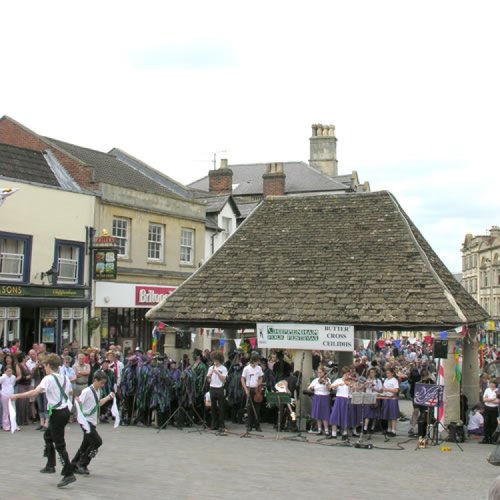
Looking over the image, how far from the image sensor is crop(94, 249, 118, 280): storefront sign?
2909 centimetres

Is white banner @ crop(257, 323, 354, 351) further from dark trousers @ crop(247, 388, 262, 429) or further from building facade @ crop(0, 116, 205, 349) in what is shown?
building facade @ crop(0, 116, 205, 349)

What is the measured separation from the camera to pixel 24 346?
2733 cm

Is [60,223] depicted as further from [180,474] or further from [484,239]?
[484,239]

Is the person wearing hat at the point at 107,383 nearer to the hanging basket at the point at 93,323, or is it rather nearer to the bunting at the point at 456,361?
the bunting at the point at 456,361

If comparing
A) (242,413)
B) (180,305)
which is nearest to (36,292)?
(180,305)

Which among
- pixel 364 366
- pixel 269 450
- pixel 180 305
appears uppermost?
pixel 180 305

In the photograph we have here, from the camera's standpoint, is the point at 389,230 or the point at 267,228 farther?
the point at 267,228

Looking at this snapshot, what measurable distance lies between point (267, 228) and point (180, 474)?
10.8m

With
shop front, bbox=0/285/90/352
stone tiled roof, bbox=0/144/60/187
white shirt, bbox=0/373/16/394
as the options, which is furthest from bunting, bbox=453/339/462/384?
stone tiled roof, bbox=0/144/60/187

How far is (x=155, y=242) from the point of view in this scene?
33094 millimetres

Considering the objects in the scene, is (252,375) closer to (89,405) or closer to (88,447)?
(88,447)

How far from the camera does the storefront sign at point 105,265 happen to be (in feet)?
95.5

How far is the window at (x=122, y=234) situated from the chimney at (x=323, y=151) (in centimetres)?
3368

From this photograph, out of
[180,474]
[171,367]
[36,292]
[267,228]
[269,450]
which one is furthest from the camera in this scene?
[36,292]
